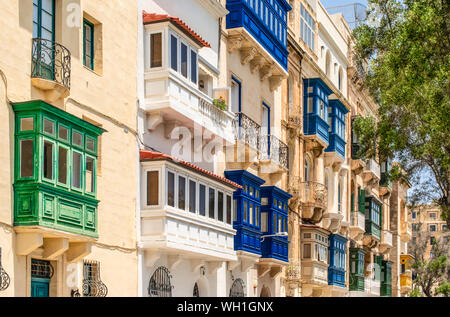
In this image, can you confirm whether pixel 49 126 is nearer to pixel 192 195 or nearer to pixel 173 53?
pixel 173 53

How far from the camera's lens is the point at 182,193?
21.2m

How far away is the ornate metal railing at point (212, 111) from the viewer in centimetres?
2300

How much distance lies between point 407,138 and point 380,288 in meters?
22.1

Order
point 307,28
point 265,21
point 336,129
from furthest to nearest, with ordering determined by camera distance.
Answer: point 336,129, point 307,28, point 265,21

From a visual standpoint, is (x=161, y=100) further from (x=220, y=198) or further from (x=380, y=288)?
(x=380, y=288)

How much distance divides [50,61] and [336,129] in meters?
23.0

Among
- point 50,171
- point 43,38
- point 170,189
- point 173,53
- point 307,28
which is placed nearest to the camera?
point 50,171

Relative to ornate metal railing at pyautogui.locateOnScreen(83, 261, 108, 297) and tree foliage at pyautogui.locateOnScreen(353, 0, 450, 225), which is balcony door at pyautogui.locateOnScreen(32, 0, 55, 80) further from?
tree foliage at pyautogui.locateOnScreen(353, 0, 450, 225)

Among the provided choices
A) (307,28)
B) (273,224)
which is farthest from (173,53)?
(307,28)

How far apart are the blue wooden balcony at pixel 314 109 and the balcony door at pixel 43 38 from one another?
18678 mm

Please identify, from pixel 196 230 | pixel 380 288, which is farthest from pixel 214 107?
pixel 380 288

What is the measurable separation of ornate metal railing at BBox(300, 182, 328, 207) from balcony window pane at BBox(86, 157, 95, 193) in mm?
17017

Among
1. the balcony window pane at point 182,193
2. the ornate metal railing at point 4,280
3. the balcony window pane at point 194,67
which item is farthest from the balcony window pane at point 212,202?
the ornate metal railing at point 4,280

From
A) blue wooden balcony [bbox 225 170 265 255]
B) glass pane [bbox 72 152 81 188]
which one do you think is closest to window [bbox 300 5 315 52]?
blue wooden balcony [bbox 225 170 265 255]
